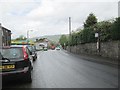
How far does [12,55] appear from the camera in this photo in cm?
995

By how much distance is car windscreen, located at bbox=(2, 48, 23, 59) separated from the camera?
32.4 ft

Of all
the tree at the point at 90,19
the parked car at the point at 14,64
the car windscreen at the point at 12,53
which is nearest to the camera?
the parked car at the point at 14,64

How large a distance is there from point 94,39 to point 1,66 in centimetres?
2575

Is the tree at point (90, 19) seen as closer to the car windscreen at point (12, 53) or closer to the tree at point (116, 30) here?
the tree at point (116, 30)

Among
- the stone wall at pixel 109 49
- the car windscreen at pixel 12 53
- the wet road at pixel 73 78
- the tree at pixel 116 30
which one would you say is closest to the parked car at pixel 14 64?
the car windscreen at pixel 12 53

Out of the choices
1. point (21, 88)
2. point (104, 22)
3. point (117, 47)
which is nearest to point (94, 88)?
point (21, 88)

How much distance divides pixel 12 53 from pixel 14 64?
2.10ft

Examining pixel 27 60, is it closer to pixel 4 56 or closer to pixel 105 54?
pixel 4 56

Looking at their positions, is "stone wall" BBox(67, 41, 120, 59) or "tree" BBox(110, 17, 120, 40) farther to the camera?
"stone wall" BBox(67, 41, 120, 59)

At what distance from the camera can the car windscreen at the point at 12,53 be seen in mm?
9891

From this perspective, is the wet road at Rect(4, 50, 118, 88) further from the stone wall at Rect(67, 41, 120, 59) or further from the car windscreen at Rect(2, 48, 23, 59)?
the stone wall at Rect(67, 41, 120, 59)

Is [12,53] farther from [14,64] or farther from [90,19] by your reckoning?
[90,19]

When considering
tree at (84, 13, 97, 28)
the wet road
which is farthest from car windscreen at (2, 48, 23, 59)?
tree at (84, 13, 97, 28)

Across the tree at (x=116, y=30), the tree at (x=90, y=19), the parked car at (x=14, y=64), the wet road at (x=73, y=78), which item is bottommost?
the wet road at (x=73, y=78)
